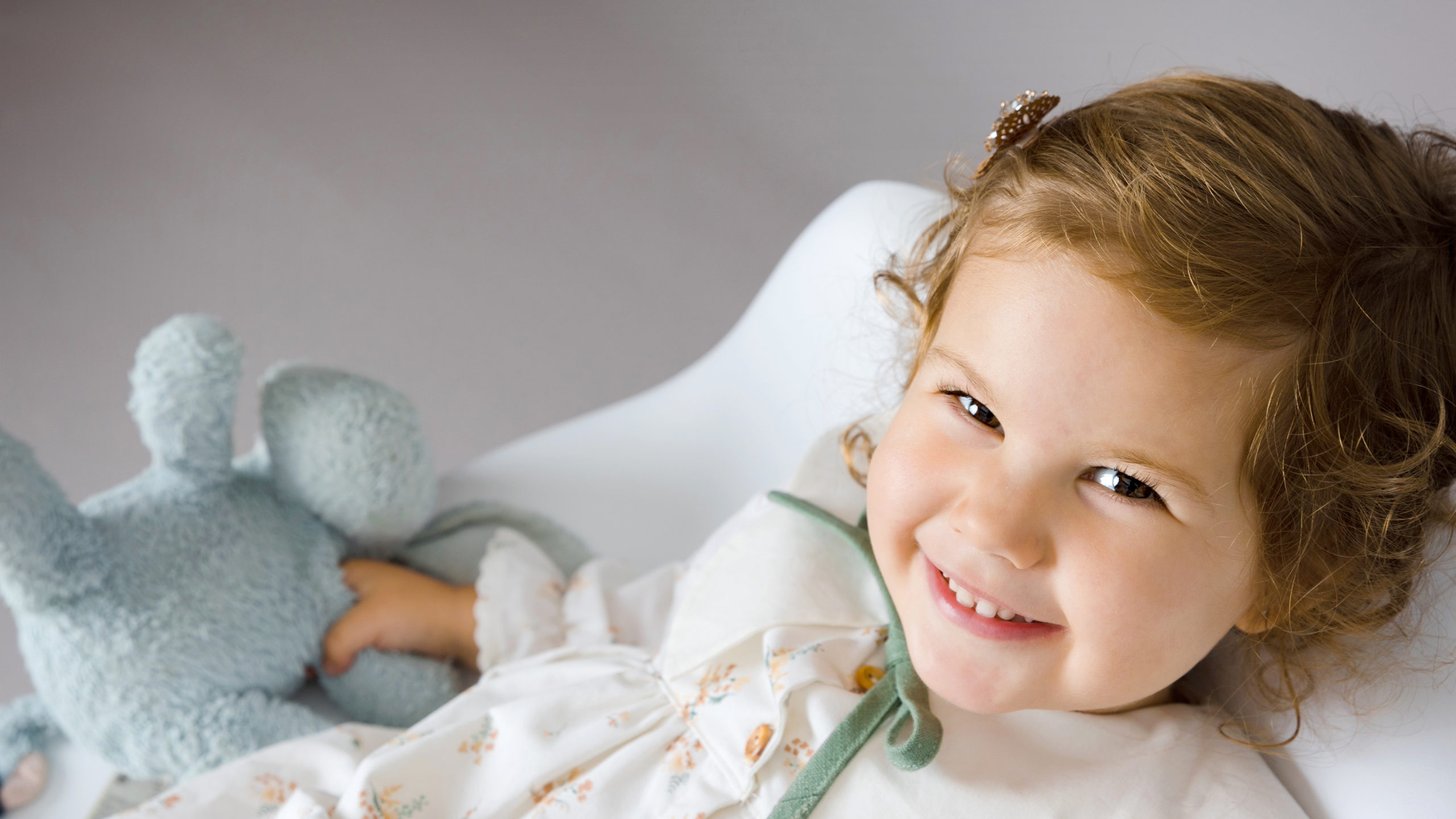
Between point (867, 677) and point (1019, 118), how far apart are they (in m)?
0.40

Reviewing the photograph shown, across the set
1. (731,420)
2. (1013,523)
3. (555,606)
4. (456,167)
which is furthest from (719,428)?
(456,167)

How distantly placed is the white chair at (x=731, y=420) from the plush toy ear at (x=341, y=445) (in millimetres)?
156

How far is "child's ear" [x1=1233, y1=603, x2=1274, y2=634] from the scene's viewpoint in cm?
72

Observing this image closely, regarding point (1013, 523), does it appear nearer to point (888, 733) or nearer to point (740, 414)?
point (888, 733)

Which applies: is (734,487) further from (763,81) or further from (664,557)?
(763,81)

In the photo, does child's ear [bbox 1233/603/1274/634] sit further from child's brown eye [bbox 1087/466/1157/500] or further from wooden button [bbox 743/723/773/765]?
wooden button [bbox 743/723/773/765]

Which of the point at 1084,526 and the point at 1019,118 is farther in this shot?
the point at 1019,118

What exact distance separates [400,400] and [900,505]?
53 centimetres

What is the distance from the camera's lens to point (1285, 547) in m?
0.68

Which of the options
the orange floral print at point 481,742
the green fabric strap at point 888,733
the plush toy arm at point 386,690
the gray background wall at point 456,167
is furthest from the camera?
the gray background wall at point 456,167

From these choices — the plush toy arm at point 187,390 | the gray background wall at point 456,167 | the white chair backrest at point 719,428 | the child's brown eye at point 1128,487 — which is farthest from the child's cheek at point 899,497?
the gray background wall at point 456,167

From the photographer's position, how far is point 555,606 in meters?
1.06

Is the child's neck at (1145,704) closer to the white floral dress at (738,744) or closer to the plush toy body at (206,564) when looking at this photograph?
the white floral dress at (738,744)

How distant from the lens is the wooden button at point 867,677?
2.71 ft
